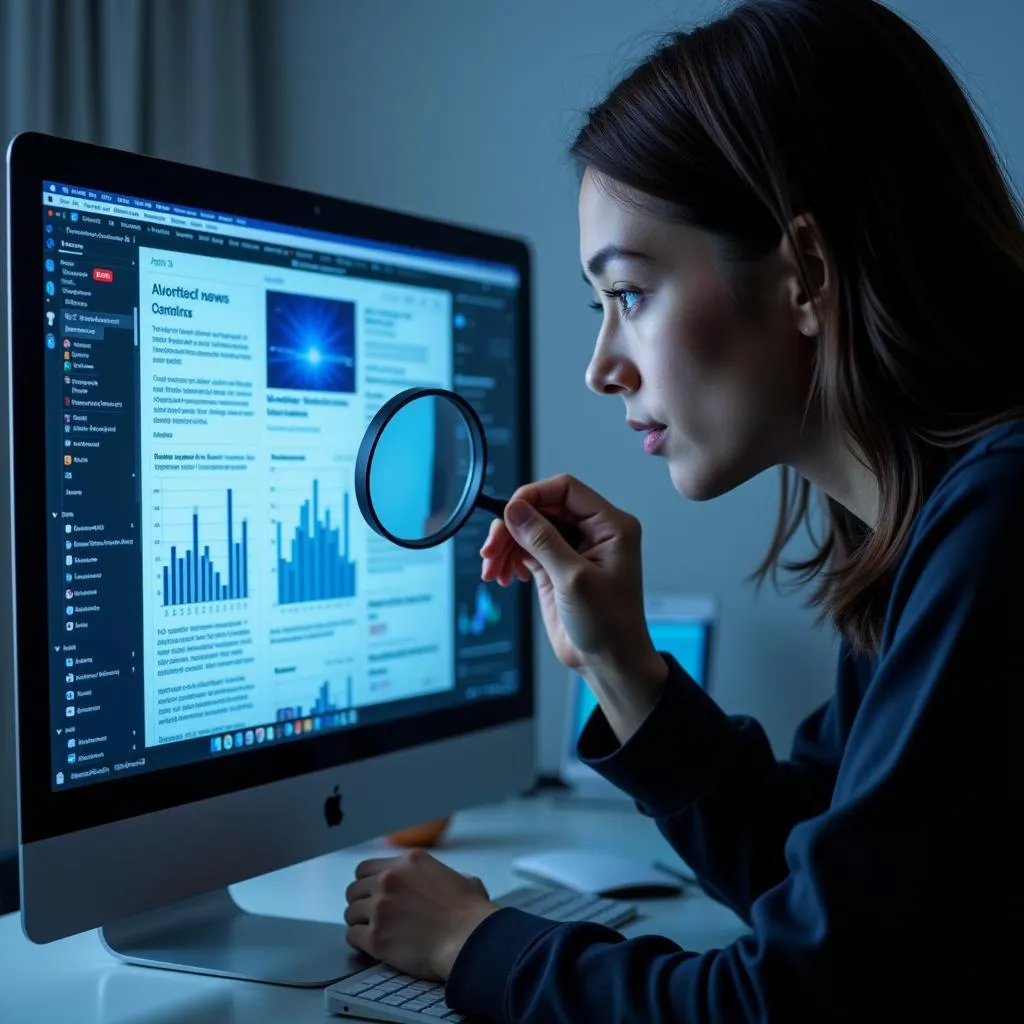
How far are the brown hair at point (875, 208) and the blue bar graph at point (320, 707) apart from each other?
0.50 meters

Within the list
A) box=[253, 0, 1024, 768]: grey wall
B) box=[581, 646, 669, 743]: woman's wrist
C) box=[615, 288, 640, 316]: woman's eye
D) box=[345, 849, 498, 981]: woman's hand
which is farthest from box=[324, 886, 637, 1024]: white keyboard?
box=[253, 0, 1024, 768]: grey wall

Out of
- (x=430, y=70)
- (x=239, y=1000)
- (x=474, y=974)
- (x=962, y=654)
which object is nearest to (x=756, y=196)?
(x=962, y=654)

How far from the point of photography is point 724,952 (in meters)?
0.81

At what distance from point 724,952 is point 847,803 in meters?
0.14

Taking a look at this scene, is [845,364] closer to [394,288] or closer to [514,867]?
[394,288]

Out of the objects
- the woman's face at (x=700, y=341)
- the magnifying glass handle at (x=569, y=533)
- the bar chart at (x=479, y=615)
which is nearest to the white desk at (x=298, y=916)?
the bar chart at (x=479, y=615)

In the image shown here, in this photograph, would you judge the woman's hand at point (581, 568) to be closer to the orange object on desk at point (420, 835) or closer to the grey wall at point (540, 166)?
the orange object on desk at point (420, 835)

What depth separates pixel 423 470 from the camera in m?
1.16

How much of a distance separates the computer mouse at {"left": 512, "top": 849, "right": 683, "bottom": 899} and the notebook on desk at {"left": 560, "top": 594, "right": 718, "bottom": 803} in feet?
0.99

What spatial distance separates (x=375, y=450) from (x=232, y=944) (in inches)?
18.5

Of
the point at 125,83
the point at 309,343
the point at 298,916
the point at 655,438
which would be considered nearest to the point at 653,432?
the point at 655,438

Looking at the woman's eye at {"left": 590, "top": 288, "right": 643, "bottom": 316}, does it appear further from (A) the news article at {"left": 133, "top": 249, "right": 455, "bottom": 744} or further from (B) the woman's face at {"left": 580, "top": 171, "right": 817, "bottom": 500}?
(A) the news article at {"left": 133, "top": 249, "right": 455, "bottom": 744}

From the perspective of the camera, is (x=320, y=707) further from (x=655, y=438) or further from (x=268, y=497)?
(x=655, y=438)

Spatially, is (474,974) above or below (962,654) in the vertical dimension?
below
